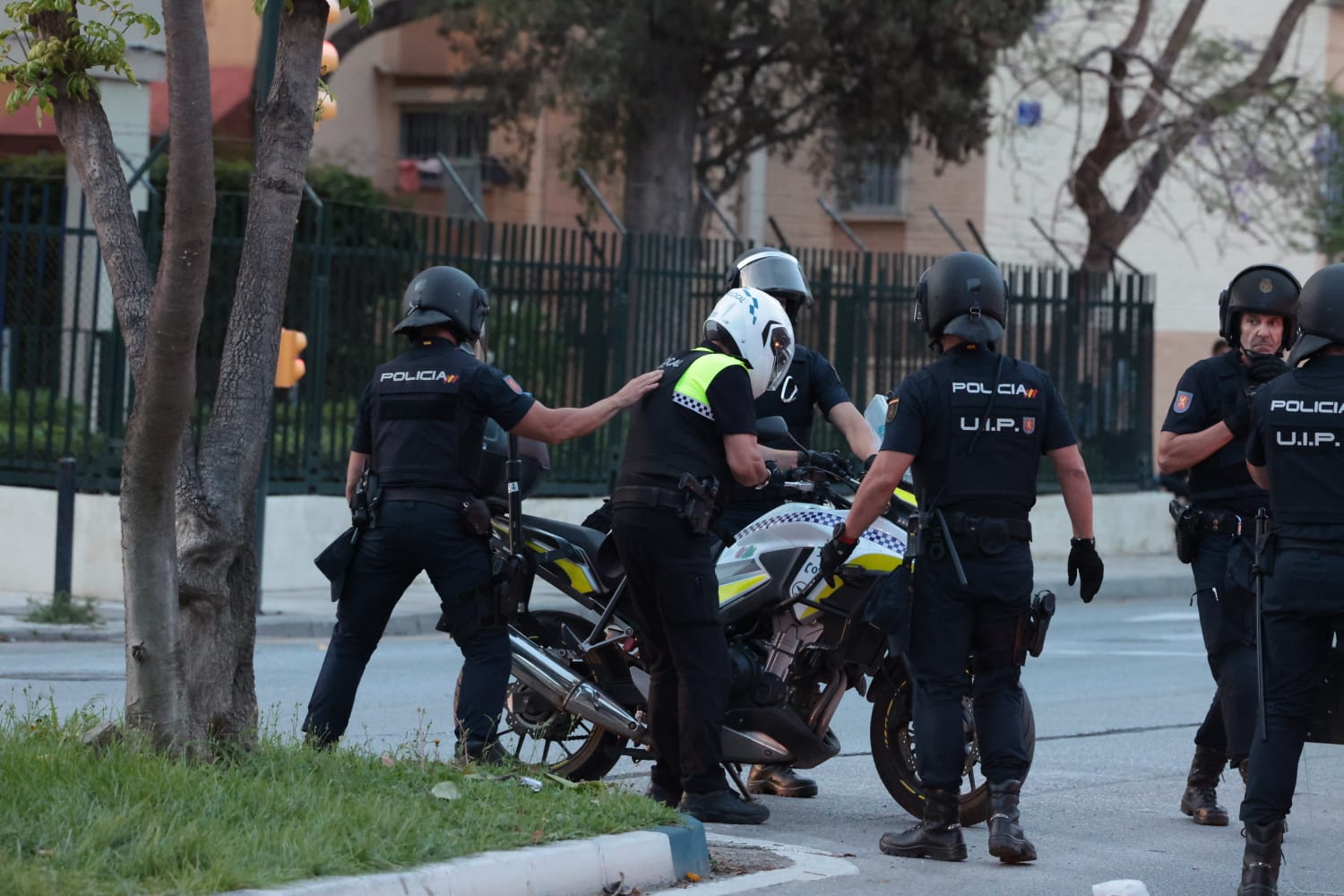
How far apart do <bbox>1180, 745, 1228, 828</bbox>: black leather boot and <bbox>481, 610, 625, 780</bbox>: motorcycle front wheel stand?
2.14 metres

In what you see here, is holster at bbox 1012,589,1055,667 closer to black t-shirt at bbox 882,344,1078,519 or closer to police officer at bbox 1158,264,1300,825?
black t-shirt at bbox 882,344,1078,519

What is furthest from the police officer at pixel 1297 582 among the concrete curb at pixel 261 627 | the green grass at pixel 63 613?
the green grass at pixel 63 613

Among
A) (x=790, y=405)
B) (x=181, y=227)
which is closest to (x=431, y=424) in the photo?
(x=181, y=227)

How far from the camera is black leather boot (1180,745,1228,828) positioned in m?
7.27

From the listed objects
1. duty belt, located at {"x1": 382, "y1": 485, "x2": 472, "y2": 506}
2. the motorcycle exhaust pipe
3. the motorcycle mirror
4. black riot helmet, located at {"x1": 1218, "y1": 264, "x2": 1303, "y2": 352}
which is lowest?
the motorcycle exhaust pipe

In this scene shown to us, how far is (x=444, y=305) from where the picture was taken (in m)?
7.05

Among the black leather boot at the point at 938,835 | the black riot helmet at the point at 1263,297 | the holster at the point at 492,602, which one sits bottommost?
the black leather boot at the point at 938,835

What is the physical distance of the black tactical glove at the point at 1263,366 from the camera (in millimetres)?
7055

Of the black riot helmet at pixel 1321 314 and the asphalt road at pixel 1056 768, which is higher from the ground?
the black riot helmet at pixel 1321 314

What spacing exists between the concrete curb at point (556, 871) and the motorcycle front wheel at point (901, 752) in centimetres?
102

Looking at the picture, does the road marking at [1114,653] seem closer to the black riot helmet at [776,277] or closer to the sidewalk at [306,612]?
the sidewalk at [306,612]

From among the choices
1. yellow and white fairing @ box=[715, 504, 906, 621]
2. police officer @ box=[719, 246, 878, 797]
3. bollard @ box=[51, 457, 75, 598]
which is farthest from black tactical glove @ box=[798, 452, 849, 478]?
bollard @ box=[51, 457, 75, 598]

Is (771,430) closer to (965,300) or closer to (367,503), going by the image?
(965,300)

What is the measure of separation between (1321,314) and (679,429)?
2.11 meters
